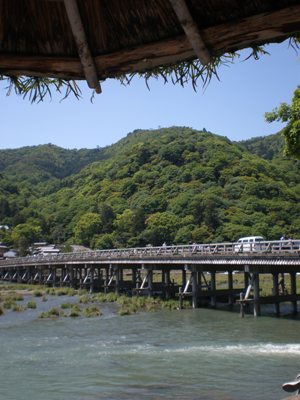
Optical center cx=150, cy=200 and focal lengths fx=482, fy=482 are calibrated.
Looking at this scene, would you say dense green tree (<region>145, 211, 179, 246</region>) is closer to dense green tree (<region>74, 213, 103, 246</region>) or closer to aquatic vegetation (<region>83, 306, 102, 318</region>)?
dense green tree (<region>74, 213, 103, 246</region>)

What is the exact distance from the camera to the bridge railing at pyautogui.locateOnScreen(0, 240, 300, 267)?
940 inches

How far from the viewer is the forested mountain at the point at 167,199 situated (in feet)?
271

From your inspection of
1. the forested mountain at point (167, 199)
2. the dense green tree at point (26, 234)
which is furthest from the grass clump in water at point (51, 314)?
the dense green tree at point (26, 234)

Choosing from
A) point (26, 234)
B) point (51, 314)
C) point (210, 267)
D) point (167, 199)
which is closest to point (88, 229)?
point (26, 234)

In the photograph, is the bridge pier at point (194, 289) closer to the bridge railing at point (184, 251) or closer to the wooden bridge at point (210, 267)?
the wooden bridge at point (210, 267)

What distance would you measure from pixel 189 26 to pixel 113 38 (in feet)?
2.13

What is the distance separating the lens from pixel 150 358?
587 inches

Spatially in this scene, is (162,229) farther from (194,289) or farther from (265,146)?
(265,146)

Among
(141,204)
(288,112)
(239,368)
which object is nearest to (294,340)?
(239,368)

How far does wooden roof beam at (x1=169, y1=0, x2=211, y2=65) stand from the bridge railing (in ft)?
65.1

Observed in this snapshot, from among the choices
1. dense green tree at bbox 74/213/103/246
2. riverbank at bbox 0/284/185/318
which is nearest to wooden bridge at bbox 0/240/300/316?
riverbank at bbox 0/284/185/318

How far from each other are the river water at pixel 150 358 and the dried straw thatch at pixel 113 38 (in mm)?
8802

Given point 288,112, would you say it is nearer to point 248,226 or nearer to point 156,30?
point 156,30

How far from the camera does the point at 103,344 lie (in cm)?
1786
